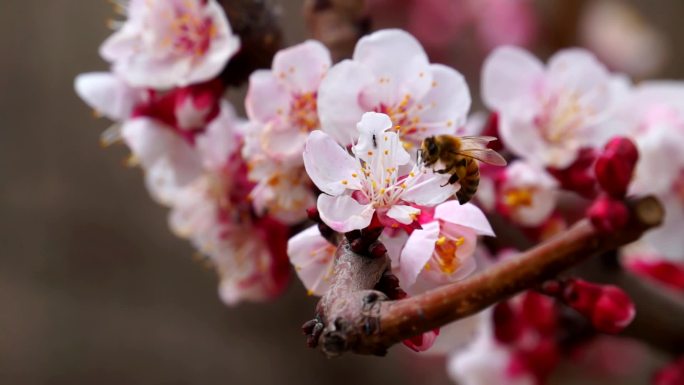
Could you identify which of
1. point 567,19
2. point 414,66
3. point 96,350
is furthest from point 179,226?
point 567,19

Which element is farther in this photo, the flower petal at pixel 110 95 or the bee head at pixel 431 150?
the flower petal at pixel 110 95

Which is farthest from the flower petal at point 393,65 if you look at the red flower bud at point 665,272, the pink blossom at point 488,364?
the red flower bud at point 665,272

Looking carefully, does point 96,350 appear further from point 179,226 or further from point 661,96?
point 661,96

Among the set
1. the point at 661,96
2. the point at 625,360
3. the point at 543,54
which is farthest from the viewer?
the point at 543,54

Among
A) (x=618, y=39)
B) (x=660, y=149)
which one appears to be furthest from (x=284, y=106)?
(x=618, y=39)

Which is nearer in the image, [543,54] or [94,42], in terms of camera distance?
[94,42]

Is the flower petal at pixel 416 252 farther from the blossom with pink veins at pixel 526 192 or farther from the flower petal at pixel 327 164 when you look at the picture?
the blossom with pink veins at pixel 526 192
